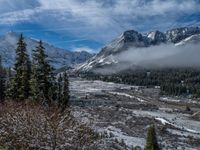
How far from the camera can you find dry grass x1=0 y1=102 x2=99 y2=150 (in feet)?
74.5

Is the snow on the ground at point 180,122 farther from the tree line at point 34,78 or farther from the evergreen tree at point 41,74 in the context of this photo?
the evergreen tree at point 41,74

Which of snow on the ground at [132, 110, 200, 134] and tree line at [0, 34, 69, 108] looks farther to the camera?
snow on the ground at [132, 110, 200, 134]

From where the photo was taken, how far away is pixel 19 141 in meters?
23.0

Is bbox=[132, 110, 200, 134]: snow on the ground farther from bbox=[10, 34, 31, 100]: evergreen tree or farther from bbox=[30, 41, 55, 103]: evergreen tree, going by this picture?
bbox=[10, 34, 31, 100]: evergreen tree

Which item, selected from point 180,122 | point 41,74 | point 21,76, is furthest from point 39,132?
point 180,122

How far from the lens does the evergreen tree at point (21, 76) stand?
52.6 m

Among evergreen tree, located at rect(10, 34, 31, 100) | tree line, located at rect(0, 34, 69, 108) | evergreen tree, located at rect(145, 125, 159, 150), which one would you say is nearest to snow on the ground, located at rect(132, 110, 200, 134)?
tree line, located at rect(0, 34, 69, 108)

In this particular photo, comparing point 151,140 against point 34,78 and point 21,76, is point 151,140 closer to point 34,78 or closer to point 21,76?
point 34,78

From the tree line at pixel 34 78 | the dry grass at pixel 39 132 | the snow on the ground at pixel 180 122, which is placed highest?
the tree line at pixel 34 78

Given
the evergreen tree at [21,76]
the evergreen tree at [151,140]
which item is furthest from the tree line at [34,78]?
the evergreen tree at [151,140]

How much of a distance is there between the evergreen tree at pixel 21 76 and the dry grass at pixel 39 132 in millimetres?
28384

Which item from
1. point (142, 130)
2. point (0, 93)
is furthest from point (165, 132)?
point (0, 93)

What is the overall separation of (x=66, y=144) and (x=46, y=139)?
5.51 feet

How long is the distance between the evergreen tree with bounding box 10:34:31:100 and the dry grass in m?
28.4
